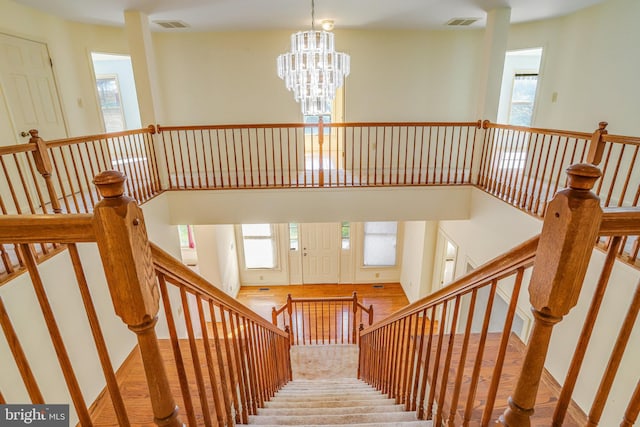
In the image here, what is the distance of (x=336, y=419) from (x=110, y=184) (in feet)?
6.30

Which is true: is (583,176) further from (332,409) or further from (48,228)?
(332,409)

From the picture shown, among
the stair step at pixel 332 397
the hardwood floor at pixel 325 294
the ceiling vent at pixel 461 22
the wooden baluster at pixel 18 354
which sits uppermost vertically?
the ceiling vent at pixel 461 22

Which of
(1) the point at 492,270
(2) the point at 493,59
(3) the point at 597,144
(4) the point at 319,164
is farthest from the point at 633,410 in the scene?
(2) the point at 493,59

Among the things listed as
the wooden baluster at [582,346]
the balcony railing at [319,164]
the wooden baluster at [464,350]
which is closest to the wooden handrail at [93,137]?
the balcony railing at [319,164]

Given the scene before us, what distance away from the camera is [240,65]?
557 centimetres

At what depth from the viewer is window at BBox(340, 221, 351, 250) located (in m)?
7.84

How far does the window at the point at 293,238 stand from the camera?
7.90 meters

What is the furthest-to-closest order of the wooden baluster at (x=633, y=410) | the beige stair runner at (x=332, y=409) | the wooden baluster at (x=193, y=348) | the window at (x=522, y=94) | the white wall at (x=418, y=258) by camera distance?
the white wall at (x=418, y=258)
the window at (x=522, y=94)
the beige stair runner at (x=332, y=409)
the wooden baluster at (x=193, y=348)
the wooden baluster at (x=633, y=410)

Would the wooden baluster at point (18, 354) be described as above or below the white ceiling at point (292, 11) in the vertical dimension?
below

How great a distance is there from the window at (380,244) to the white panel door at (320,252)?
29.1 inches

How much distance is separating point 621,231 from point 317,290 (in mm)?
7438

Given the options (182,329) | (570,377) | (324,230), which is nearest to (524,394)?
(570,377)

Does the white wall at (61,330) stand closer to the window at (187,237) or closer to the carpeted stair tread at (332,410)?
the carpeted stair tread at (332,410)

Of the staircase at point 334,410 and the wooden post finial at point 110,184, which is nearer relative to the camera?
the wooden post finial at point 110,184
